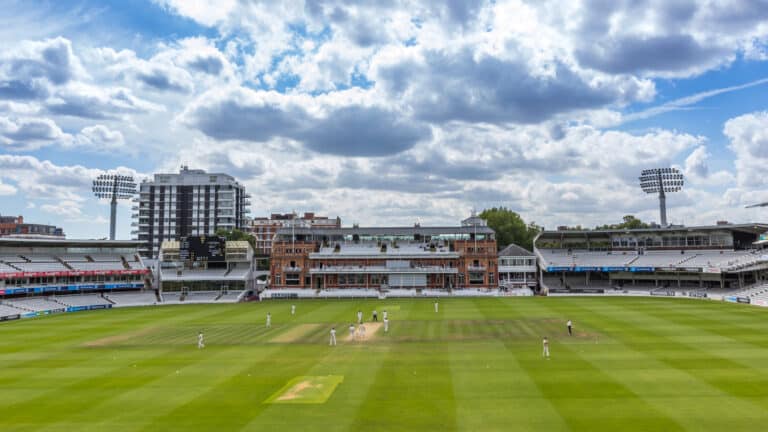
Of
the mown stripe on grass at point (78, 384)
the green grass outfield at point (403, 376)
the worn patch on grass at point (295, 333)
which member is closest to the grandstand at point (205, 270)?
the green grass outfield at point (403, 376)

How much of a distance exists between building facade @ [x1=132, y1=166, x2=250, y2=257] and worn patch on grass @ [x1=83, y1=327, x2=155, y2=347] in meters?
83.7

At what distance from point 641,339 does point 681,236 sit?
49571 millimetres

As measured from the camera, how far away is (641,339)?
29.9 metres

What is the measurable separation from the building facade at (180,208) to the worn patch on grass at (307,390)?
103507 mm

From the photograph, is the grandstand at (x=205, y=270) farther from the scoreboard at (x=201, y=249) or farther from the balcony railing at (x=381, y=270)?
the balcony railing at (x=381, y=270)

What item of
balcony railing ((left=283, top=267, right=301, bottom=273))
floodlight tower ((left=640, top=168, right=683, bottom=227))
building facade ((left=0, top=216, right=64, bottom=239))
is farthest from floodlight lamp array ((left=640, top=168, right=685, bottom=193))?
building facade ((left=0, top=216, right=64, bottom=239))

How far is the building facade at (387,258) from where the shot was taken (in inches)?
2798

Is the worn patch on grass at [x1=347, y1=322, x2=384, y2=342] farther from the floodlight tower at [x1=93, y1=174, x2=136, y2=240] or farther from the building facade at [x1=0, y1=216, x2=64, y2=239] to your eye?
the building facade at [x1=0, y1=216, x2=64, y2=239]

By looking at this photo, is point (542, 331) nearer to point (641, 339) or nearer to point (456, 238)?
point (641, 339)

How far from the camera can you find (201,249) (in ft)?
228

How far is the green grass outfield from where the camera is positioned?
16906 mm

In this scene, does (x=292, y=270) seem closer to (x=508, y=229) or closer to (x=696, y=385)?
(x=508, y=229)

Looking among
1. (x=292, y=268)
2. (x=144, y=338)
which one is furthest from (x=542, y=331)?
(x=292, y=268)

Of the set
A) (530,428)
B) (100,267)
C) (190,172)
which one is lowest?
(530,428)
